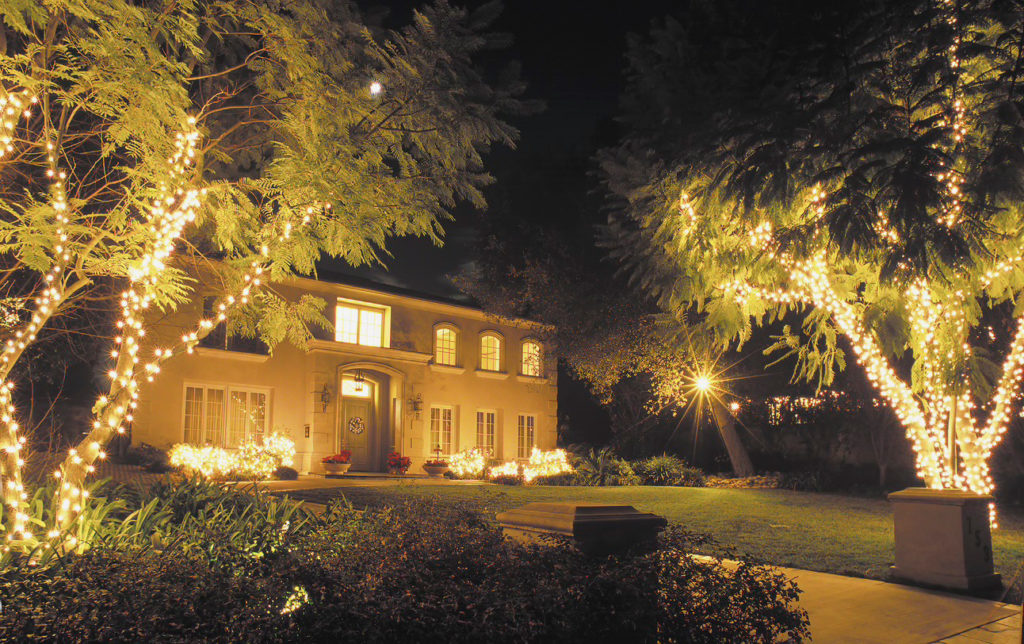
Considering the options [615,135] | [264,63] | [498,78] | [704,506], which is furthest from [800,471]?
[264,63]

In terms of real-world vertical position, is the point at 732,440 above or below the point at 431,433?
below

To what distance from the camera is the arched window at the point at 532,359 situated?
26.0 metres

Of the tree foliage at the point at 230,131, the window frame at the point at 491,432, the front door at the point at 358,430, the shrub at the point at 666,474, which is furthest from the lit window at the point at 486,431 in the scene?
the tree foliage at the point at 230,131

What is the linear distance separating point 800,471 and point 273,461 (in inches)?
568

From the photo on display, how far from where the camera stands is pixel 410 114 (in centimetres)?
766

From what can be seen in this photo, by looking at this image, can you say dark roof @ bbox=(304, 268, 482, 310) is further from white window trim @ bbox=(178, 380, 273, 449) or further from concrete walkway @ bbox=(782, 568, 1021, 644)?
concrete walkway @ bbox=(782, 568, 1021, 644)

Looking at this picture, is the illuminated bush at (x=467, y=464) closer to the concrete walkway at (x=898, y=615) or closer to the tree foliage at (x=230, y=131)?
the tree foliage at (x=230, y=131)

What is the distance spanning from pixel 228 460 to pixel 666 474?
11361 mm

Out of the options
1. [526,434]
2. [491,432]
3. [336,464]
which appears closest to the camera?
[336,464]

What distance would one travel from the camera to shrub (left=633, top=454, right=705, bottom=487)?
1994 cm

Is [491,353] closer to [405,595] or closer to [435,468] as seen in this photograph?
[435,468]

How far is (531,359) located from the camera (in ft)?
86.0

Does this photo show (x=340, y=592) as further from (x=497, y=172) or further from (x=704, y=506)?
(x=497, y=172)

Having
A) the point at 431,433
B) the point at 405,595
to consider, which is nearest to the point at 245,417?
the point at 431,433
